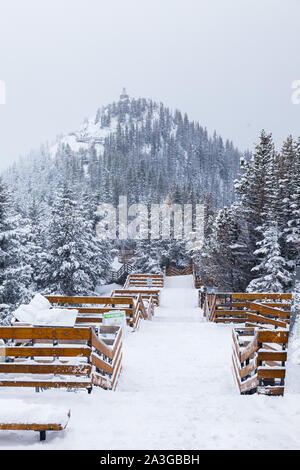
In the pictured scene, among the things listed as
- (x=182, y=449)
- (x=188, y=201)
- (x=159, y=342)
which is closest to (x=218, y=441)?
(x=182, y=449)

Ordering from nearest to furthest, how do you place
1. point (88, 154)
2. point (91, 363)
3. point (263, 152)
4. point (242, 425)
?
point (242, 425) → point (91, 363) → point (263, 152) → point (88, 154)

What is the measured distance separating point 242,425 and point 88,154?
611 feet

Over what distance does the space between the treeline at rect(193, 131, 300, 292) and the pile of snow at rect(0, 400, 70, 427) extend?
1631cm

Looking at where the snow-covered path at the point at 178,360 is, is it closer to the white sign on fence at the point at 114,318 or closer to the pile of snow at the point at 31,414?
the white sign on fence at the point at 114,318

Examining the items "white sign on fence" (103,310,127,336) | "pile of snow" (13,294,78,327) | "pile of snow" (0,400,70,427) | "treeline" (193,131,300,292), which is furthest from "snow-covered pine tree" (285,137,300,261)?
"pile of snow" (0,400,70,427)

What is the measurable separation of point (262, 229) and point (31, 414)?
66.4ft

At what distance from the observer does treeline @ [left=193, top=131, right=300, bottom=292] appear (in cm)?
1961

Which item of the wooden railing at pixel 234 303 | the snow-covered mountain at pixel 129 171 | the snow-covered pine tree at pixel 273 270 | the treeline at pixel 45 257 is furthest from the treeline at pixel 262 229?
the snow-covered mountain at pixel 129 171

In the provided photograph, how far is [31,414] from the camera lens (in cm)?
383

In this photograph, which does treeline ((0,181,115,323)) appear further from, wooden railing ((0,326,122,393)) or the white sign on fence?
wooden railing ((0,326,122,393))

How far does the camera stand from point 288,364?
193 inches

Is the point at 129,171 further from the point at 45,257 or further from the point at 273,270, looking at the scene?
the point at 273,270

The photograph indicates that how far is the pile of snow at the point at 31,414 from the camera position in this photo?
375 centimetres

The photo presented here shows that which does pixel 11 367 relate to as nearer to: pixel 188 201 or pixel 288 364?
pixel 288 364
